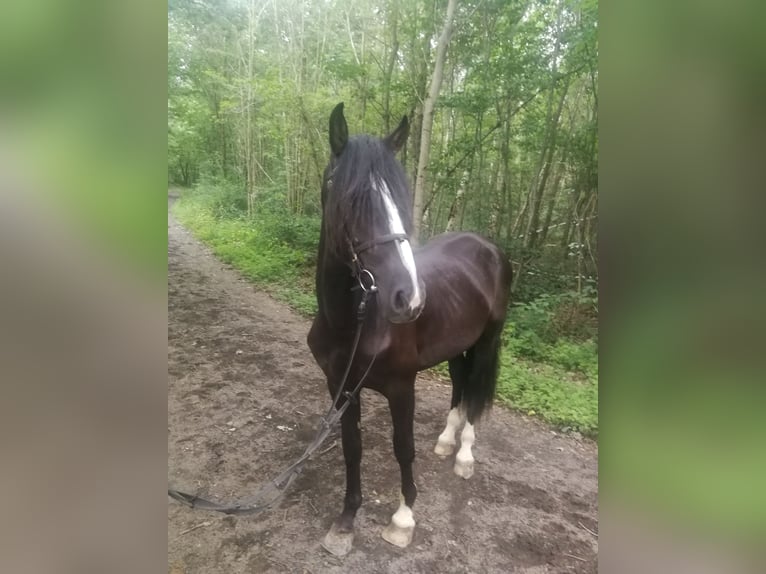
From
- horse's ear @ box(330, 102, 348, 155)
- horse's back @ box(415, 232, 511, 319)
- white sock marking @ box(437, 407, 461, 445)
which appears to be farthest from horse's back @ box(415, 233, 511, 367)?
horse's ear @ box(330, 102, 348, 155)

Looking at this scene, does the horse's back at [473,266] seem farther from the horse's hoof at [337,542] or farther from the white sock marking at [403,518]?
the horse's hoof at [337,542]

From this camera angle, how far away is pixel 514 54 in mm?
1510

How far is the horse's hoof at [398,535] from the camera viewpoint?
1449 mm

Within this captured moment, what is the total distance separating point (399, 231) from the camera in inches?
43.6

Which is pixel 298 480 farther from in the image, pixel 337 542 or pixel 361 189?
pixel 361 189

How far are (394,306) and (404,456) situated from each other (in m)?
0.67

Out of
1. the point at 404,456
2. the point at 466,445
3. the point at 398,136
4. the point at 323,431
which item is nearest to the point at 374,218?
the point at 398,136

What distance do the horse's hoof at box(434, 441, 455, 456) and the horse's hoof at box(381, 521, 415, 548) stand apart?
337 mm

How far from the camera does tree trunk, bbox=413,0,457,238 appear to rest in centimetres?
149

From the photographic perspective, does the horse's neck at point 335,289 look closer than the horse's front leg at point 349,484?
Yes

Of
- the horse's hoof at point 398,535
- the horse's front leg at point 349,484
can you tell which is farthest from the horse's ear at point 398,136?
the horse's hoof at point 398,535
